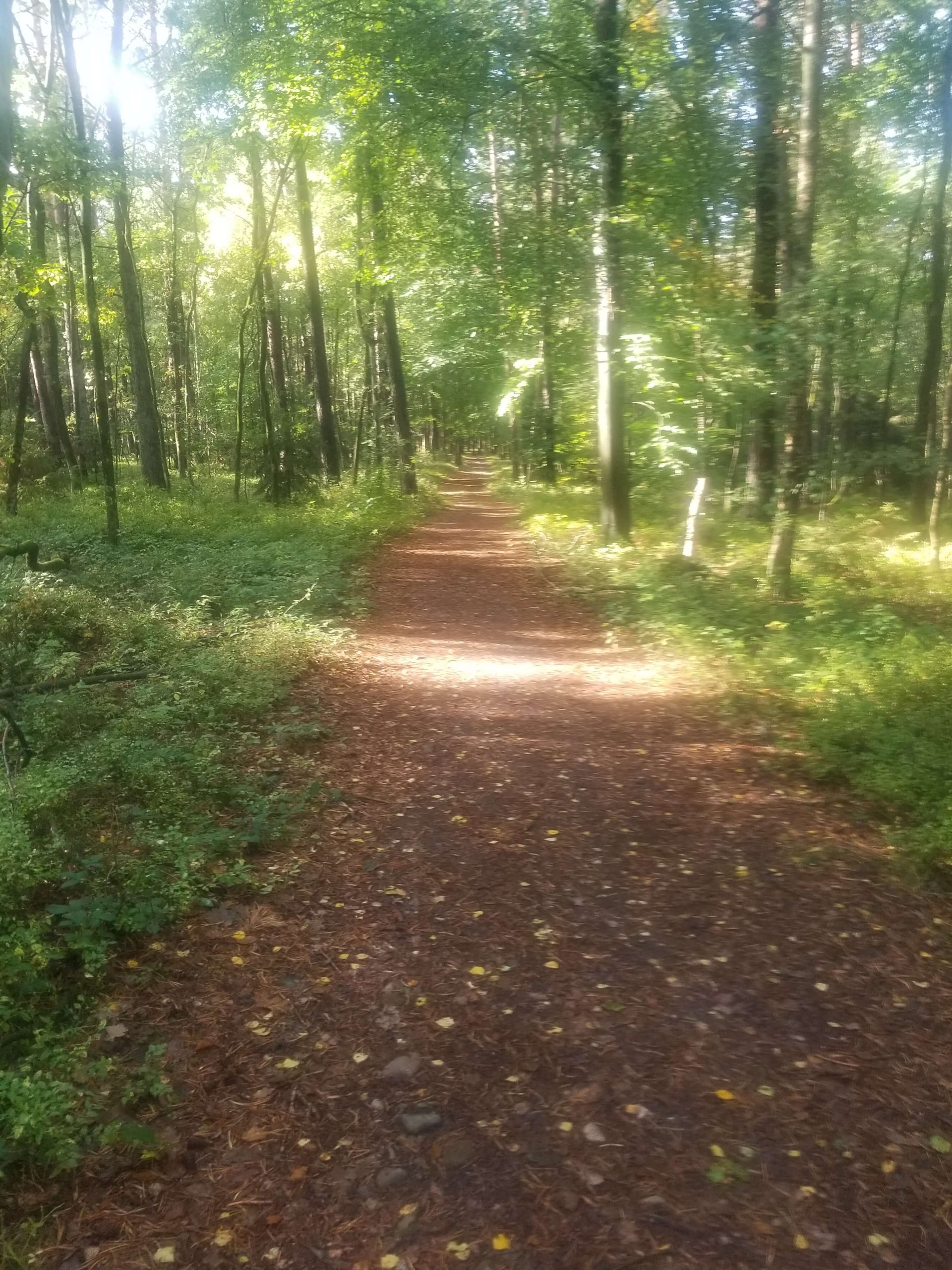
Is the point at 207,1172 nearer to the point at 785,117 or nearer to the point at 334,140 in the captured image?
the point at 785,117

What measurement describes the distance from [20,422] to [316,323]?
743cm

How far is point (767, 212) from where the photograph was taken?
1366cm

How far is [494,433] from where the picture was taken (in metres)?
48.8

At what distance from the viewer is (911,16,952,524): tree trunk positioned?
1554cm

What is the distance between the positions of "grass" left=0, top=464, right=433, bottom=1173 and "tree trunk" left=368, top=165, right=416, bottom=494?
10.4 metres

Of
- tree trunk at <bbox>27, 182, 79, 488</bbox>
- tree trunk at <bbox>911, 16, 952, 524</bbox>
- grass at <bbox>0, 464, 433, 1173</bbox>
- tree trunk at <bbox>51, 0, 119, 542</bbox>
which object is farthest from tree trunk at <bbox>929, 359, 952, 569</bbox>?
tree trunk at <bbox>27, 182, 79, 488</bbox>

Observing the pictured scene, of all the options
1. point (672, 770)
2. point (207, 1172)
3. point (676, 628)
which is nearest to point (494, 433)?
point (676, 628)

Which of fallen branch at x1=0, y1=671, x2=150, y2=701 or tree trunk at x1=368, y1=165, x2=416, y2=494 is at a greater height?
tree trunk at x1=368, y1=165, x2=416, y2=494

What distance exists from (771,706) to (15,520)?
1440 cm

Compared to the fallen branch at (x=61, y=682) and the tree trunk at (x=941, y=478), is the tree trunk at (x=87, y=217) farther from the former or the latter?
the tree trunk at (x=941, y=478)

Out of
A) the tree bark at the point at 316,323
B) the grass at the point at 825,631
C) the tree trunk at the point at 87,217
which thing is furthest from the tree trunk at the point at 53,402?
the grass at the point at 825,631

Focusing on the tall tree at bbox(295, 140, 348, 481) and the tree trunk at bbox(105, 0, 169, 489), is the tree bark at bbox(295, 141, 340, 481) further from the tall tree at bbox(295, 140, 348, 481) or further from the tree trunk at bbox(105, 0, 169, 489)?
the tree trunk at bbox(105, 0, 169, 489)

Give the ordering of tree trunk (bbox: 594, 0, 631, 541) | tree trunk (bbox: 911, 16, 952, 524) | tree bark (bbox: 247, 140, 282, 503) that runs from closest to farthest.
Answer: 1. tree trunk (bbox: 594, 0, 631, 541)
2. tree trunk (bbox: 911, 16, 952, 524)
3. tree bark (bbox: 247, 140, 282, 503)

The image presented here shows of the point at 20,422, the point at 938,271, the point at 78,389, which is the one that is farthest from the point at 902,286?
the point at 78,389
